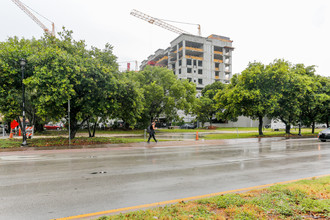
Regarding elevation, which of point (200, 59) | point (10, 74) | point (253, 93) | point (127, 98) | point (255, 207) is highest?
point (200, 59)

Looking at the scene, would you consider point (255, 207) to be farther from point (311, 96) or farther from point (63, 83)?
point (311, 96)

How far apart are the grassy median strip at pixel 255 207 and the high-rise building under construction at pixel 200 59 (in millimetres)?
66713

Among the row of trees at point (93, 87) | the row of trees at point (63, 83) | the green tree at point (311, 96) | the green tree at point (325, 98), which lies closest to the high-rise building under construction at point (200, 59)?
the row of trees at point (93, 87)

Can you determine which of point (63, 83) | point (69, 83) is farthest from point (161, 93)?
point (63, 83)

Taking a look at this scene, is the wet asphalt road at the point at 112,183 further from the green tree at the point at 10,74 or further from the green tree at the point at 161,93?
the green tree at the point at 161,93

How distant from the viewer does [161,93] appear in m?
32.7

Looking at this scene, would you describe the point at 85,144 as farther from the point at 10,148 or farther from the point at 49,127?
the point at 49,127

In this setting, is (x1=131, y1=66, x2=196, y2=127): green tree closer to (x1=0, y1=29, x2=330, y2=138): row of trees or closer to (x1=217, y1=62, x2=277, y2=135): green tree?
(x1=0, y1=29, x2=330, y2=138): row of trees

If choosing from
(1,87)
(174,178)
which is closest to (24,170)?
(174,178)

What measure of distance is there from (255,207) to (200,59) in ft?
240

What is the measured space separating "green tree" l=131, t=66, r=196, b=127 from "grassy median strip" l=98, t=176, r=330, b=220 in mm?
28189

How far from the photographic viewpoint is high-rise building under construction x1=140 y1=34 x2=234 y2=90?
7131cm

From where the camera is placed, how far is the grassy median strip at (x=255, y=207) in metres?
3.70

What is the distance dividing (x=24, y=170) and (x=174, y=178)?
5.89m
